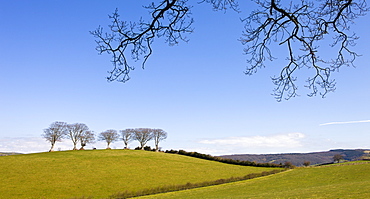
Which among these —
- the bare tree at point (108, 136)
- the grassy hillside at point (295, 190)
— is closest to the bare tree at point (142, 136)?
the bare tree at point (108, 136)

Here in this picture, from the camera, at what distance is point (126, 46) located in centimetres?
594

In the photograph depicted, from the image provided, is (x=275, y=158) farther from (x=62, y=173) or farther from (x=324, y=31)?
(x=324, y=31)

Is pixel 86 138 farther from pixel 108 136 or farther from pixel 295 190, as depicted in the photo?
pixel 295 190

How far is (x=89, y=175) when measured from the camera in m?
40.6

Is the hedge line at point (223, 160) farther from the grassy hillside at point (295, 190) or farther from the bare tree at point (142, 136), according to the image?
the grassy hillside at point (295, 190)

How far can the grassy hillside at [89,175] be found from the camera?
102ft

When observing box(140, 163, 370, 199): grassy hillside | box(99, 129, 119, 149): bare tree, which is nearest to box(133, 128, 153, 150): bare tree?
box(99, 129, 119, 149): bare tree

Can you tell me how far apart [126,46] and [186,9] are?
5.03 feet

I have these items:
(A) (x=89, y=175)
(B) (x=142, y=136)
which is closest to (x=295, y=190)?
(A) (x=89, y=175)

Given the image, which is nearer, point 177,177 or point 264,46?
point 264,46

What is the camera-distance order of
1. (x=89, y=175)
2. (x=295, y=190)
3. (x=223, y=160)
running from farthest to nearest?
(x=223, y=160), (x=89, y=175), (x=295, y=190)

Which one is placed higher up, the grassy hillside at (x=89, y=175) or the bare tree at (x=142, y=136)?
the bare tree at (x=142, y=136)

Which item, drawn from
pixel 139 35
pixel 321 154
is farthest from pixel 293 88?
A: pixel 321 154

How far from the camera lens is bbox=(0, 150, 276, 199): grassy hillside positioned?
3109 cm
